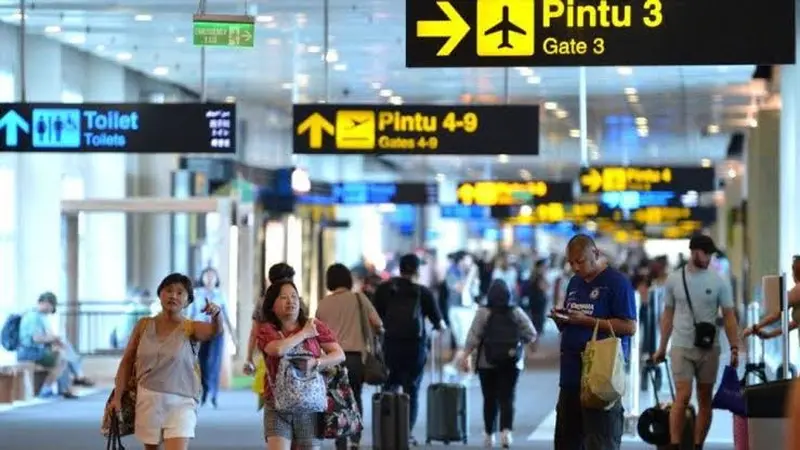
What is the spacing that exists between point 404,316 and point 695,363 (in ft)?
11.5

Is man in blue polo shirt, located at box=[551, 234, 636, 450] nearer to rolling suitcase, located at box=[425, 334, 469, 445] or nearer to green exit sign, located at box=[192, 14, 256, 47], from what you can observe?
rolling suitcase, located at box=[425, 334, 469, 445]

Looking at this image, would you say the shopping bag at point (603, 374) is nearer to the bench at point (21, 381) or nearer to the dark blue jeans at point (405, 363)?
the dark blue jeans at point (405, 363)

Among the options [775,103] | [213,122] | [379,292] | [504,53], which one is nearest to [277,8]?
[213,122]

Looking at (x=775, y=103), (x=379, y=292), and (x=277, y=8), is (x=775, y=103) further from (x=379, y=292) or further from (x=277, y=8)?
(x=379, y=292)

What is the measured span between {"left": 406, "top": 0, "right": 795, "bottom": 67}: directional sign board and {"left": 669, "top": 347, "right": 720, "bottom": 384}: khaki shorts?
89.1 inches

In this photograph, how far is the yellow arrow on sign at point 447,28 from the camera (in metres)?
13.4

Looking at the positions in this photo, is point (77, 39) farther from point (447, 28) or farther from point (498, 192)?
point (498, 192)

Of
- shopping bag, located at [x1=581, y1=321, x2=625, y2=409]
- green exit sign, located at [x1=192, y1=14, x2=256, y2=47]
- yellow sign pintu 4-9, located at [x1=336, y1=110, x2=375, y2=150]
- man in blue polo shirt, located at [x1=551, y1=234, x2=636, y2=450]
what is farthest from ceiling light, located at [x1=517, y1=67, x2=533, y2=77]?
shopping bag, located at [x1=581, y1=321, x2=625, y2=409]

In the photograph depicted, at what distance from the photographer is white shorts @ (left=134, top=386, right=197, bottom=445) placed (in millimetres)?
11242

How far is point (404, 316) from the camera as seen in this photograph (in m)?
16.8

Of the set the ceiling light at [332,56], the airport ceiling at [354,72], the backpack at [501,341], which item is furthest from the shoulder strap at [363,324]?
the ceiling light at [332,56]

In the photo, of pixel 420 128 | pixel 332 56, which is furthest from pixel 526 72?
pixel 420 128

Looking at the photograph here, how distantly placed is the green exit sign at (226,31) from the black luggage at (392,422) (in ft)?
12.5

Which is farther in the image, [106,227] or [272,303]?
[106,227]
